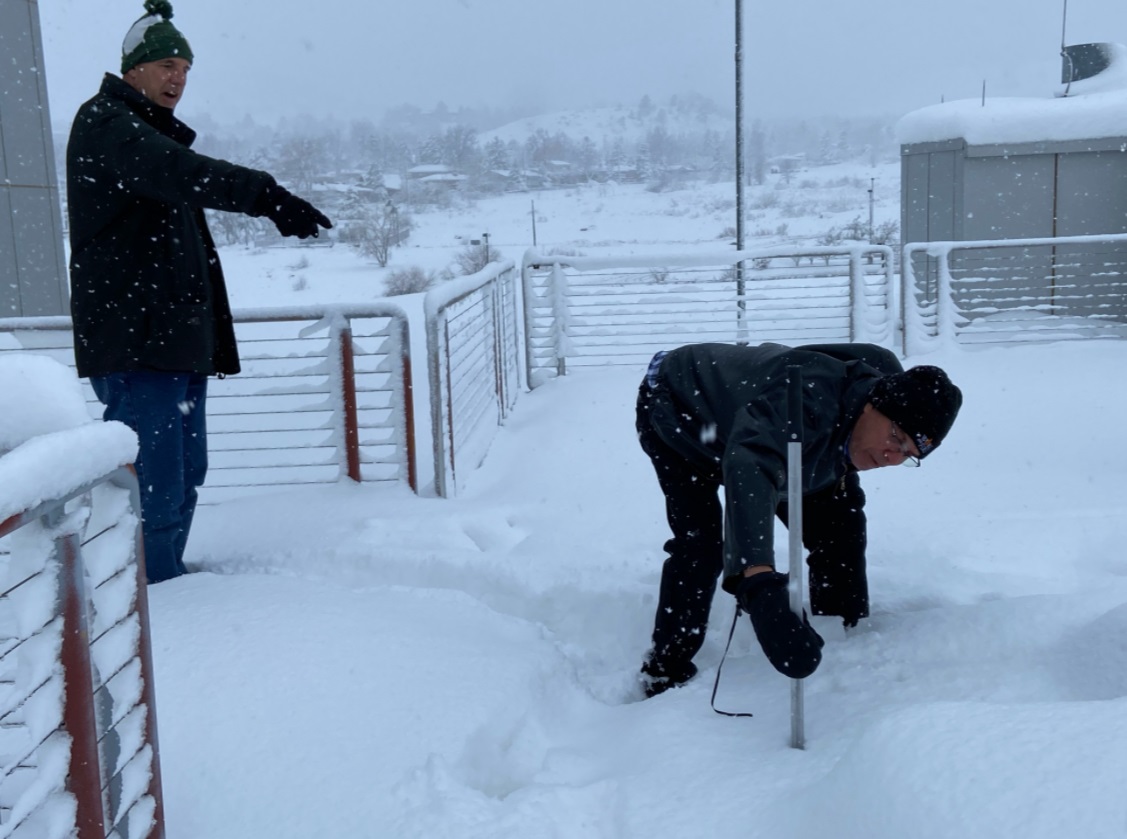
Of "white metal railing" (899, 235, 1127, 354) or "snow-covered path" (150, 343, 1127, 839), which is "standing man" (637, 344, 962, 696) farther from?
"white metal railing" (899, 235, 1127, 354)

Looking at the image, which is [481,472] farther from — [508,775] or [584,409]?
[508,775]

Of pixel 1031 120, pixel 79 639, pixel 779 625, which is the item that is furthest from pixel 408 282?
pixel 79 639

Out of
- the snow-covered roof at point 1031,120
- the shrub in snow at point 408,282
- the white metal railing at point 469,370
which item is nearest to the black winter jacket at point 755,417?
the white metal railing at point 469,370

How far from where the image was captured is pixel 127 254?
3512 millimetres

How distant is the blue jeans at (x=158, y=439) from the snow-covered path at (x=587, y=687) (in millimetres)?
158

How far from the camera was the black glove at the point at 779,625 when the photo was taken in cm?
242

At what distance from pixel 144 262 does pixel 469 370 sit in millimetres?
2994

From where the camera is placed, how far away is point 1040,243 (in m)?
9.68

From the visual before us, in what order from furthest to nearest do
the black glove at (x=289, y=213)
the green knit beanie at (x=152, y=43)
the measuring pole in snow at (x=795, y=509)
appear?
the green knit beanie at (x=152, y=43), the black glove at (x=289, y=213), the measuring pole in snow at (x=795, y=509)

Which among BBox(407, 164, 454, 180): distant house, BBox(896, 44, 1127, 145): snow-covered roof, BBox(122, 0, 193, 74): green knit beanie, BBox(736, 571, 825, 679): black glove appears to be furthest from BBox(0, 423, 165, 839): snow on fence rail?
BBox(407, 164, 454, 180): distant house

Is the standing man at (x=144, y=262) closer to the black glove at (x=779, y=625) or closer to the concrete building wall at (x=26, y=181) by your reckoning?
the black glove at (x=779, y=625)

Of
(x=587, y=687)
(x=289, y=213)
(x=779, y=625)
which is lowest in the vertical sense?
(x=587, y=687)

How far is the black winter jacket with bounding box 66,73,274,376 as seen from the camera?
3363 mm

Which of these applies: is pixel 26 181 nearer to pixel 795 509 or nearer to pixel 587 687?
pixel 587 687
